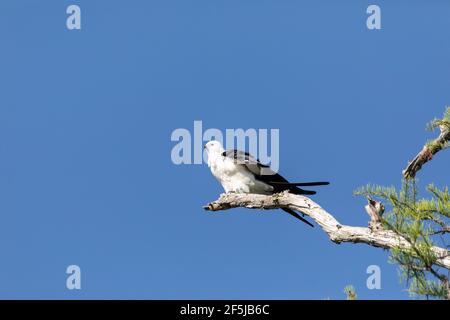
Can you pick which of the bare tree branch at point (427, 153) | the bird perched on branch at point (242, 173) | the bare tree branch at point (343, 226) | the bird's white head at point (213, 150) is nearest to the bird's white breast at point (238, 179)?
the bird perched on branch at point (242, 173)

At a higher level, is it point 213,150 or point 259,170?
point 213,150

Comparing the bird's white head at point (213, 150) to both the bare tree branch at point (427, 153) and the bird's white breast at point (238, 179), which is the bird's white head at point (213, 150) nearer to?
the bird's white breast at point (238, 179)

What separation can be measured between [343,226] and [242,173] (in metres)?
2.61

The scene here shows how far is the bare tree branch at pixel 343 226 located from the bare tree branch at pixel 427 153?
0.85 m

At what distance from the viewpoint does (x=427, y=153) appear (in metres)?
7.18

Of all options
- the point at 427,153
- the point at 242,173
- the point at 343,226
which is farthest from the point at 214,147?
the point at 427,153

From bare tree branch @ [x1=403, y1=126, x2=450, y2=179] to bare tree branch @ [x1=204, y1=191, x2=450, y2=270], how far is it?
2.79 feet

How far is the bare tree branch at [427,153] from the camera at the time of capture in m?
7.01

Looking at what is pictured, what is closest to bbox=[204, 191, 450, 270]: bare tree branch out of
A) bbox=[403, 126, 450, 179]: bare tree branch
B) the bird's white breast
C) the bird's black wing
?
the bird's black wing

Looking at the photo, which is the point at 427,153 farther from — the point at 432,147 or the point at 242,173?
the point at 242,173
